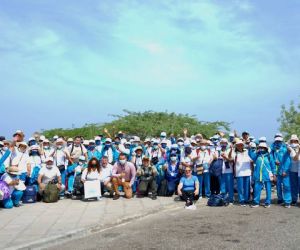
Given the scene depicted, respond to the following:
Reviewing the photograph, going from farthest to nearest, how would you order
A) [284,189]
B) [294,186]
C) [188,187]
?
[188,187]
[294,186]
[284,189]

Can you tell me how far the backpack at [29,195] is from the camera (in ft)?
39.9

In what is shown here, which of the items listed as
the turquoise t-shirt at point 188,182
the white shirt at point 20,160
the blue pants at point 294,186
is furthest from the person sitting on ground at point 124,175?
the blue pants at point 294,186

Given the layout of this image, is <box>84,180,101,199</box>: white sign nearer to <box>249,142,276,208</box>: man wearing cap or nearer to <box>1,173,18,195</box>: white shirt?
A: <box>1,173,18,195</box>: white shirt

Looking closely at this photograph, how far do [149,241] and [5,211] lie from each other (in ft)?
15.8

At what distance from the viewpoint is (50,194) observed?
12.2 metres

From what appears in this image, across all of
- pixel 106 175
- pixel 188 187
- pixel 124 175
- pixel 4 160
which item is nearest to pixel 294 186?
pixel 188 187

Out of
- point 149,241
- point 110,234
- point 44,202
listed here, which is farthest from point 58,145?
point 149,241

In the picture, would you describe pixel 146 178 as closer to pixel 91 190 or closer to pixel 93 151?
pixel 91 190

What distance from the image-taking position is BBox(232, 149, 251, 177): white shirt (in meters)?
12.0

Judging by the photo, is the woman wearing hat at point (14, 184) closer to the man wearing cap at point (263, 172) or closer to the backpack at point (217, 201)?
the backpack at point (217, 201)

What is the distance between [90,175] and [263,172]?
530 centimetres

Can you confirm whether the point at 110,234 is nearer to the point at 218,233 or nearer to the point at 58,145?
the point at 218,233

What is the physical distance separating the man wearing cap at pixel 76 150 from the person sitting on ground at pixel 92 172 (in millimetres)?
930

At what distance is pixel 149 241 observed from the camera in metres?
7.74
